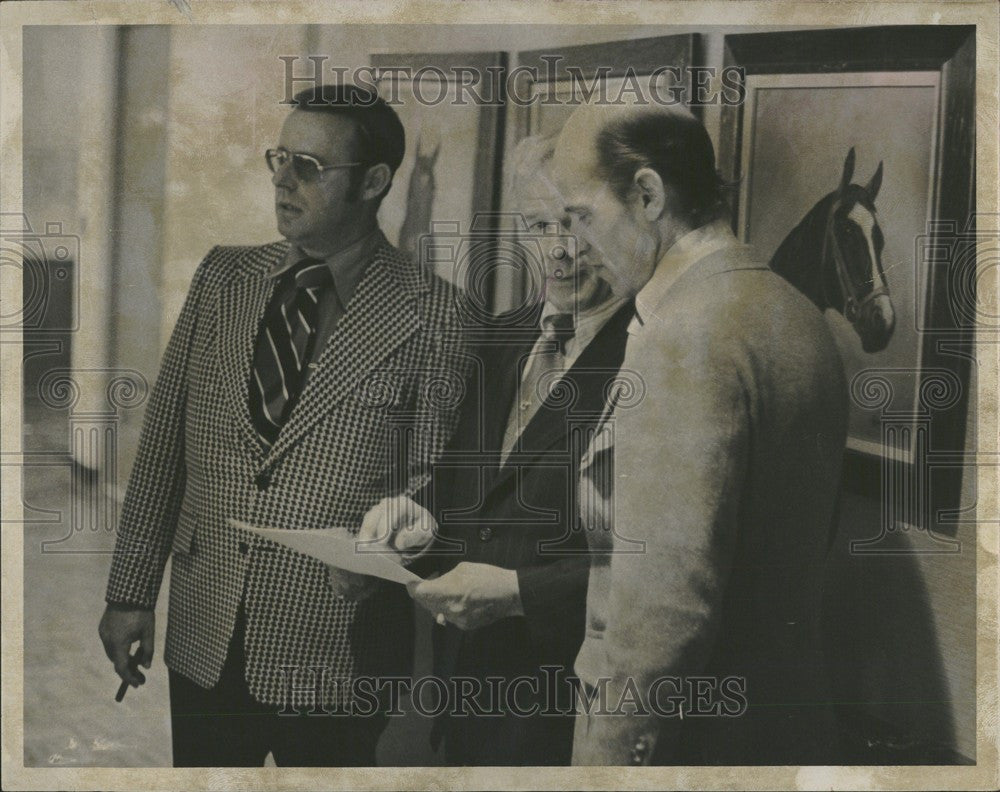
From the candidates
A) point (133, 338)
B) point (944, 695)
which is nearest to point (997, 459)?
point (944, 695)

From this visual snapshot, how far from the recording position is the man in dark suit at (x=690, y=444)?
11.2ft

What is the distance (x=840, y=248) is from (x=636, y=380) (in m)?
0.83

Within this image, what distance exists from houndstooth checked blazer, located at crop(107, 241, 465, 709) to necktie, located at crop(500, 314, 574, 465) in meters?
0.21

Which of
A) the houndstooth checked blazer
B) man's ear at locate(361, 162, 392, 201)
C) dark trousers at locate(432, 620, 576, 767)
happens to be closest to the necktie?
the houndstooth checked blazer

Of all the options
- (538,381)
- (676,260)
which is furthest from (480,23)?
(538,381)

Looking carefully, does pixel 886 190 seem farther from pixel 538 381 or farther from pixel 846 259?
pixel 538 381

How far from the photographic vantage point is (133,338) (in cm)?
356

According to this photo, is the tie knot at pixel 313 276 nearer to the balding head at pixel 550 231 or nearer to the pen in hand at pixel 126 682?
the balding head at pixel 550 231

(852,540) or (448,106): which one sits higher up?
(448,106)

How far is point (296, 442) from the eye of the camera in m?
3.44

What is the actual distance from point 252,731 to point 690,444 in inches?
69.4

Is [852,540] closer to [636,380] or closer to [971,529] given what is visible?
[971,529]

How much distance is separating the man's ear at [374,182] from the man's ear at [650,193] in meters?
0.83

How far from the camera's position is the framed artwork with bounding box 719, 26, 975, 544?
3512 mm
